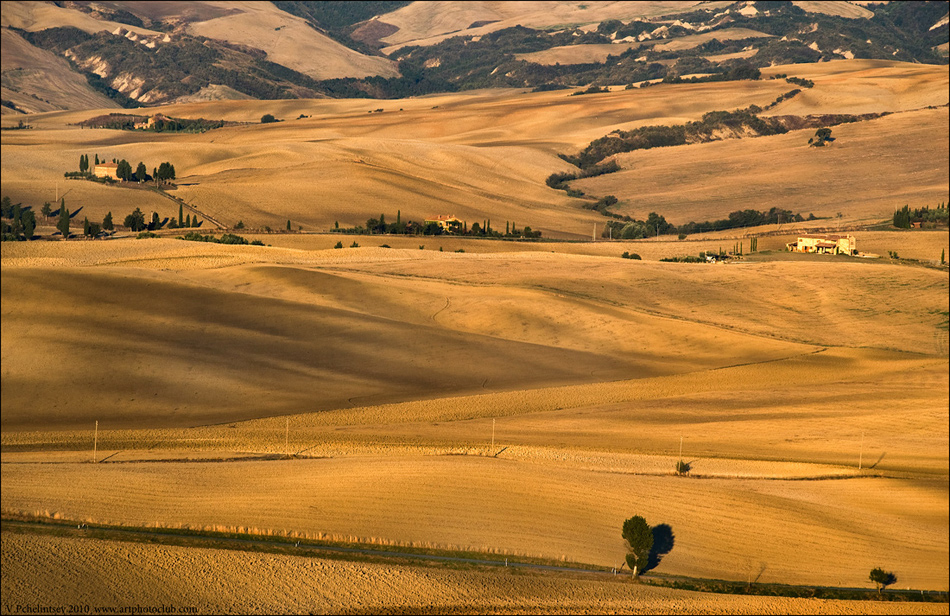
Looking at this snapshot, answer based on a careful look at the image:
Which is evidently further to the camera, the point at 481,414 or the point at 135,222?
the point at 135,222

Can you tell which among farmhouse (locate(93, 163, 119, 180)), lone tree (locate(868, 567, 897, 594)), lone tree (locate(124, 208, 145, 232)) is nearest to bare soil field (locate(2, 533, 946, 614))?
lone tree (locate(868, 567, 897, 594))

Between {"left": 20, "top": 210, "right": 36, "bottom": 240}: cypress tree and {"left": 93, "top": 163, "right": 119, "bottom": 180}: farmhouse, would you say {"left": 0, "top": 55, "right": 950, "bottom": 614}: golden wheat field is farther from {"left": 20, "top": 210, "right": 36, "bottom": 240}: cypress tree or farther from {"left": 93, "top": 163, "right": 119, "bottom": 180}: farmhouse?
{"left": 93, "top": 163, "right": 119, "bottom": 180}: farmhouse

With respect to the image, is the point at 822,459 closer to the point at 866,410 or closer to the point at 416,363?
the point at 866,410

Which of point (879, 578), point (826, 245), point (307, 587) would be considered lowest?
point (307, 587)

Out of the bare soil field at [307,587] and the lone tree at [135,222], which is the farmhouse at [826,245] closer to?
the lone tree at [135,222]

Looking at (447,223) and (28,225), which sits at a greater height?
(447,223)

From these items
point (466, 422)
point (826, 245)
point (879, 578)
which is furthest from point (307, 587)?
point (826, 245)

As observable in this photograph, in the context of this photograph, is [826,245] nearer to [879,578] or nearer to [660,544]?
[879,578]

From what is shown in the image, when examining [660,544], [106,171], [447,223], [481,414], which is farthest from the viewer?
[106,171]

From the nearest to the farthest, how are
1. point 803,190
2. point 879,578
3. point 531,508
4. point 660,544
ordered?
point 879,578, point 660,544, point 531,508, point 803,190
